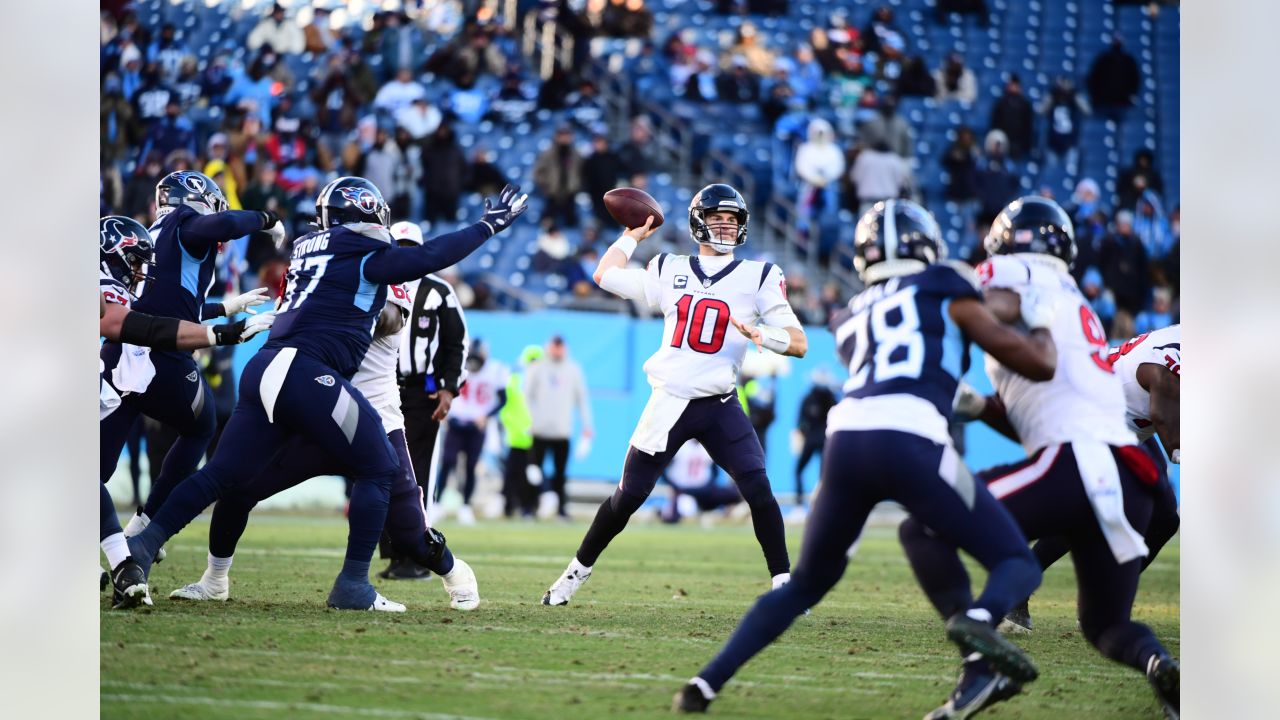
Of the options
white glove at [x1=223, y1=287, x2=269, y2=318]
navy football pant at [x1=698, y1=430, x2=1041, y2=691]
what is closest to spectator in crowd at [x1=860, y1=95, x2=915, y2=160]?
white glove at [x1=223, y1=287, x2=269, y2=318]

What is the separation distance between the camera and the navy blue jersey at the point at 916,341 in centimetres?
450

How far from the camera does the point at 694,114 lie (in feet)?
65.8

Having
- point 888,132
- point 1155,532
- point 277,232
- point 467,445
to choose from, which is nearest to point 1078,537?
point 1155,532

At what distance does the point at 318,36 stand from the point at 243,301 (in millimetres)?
13595

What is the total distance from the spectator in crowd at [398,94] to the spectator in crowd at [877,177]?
18.1ft

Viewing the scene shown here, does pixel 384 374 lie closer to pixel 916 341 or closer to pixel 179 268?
pixel 179 268

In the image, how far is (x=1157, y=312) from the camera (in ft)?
58.5

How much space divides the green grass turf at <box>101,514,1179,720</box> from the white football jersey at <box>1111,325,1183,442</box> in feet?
3.31
